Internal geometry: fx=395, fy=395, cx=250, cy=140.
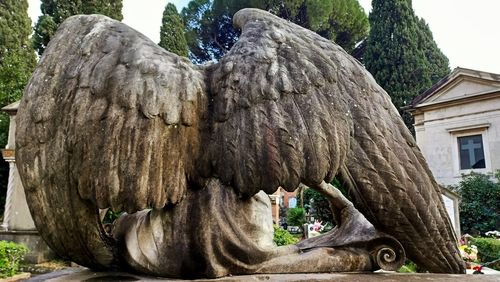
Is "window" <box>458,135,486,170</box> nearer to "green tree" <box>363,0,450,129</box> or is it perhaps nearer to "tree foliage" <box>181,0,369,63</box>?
"green tree" <box>363,0,450,129</box>

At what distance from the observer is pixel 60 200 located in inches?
63.7

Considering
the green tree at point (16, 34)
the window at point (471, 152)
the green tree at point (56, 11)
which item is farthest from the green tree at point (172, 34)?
the window at point (471, 152)

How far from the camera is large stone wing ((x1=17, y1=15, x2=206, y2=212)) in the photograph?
1.56 metres

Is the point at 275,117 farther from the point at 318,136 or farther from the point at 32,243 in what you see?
the point at 32,243

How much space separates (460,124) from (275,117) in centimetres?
1337

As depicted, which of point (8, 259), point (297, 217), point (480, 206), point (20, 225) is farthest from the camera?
point (297, 217)

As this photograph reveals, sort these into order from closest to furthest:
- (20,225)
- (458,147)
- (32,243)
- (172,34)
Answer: (32,243), (20,225), (458,147), (172,34)

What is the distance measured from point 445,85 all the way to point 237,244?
13455 millimetres

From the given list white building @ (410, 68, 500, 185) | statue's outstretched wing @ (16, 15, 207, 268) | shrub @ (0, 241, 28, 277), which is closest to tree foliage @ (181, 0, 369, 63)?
white building @ (410, 68, 500, 185)

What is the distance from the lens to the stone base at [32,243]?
7004mm

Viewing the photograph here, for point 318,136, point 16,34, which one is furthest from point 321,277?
Answer: point 16,34

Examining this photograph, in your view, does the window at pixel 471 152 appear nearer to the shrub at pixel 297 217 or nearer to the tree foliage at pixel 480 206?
the tree foliage at pixel 480 206

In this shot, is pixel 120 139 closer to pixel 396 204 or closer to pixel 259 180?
pixel 259 180

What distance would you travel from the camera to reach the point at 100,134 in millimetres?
1569
